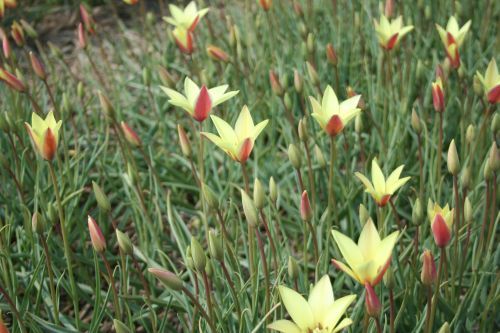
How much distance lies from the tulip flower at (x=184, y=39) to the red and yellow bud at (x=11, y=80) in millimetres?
478

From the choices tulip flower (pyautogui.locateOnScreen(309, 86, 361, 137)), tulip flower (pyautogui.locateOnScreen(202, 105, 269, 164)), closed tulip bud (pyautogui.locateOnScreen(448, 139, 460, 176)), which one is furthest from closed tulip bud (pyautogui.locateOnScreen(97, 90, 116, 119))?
closed tulip bud (pyautogui.locateOnScreen(448, 139, 460, 176))

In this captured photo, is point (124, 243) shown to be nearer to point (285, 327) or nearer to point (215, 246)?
point (215, 246)

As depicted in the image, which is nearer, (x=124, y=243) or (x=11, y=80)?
(x=124, y=243)

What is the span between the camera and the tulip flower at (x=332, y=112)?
54.8 inches

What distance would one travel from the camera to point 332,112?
1.51m

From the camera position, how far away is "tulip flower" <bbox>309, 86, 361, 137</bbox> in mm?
1393

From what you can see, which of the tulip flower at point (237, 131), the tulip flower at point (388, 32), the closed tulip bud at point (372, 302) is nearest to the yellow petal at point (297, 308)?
the closed tulip bud at point (372, 302)

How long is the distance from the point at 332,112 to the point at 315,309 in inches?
21.9

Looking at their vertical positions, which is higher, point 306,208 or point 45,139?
point 45,139

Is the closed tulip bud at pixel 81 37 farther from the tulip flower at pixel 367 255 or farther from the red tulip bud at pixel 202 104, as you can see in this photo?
the tulip flower at pixel 367 255

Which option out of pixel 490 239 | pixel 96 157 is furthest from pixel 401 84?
pixel 96 157

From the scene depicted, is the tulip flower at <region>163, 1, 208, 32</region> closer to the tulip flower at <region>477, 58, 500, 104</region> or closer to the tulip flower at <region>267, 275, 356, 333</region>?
the tulip flower at <region>477, 58, 500, 104</region>

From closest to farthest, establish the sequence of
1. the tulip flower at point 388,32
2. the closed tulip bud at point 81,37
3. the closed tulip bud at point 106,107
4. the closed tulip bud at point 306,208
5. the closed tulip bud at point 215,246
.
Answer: the closed tulip bud at point 215,246, the closed tulip bud at point 306,208, the closed tulip bud at point 106,107, the tulip flower at point 388,32, the closed tulip bud at point 81,37

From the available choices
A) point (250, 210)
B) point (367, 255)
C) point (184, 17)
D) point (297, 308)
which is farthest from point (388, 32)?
point (297, 308)
